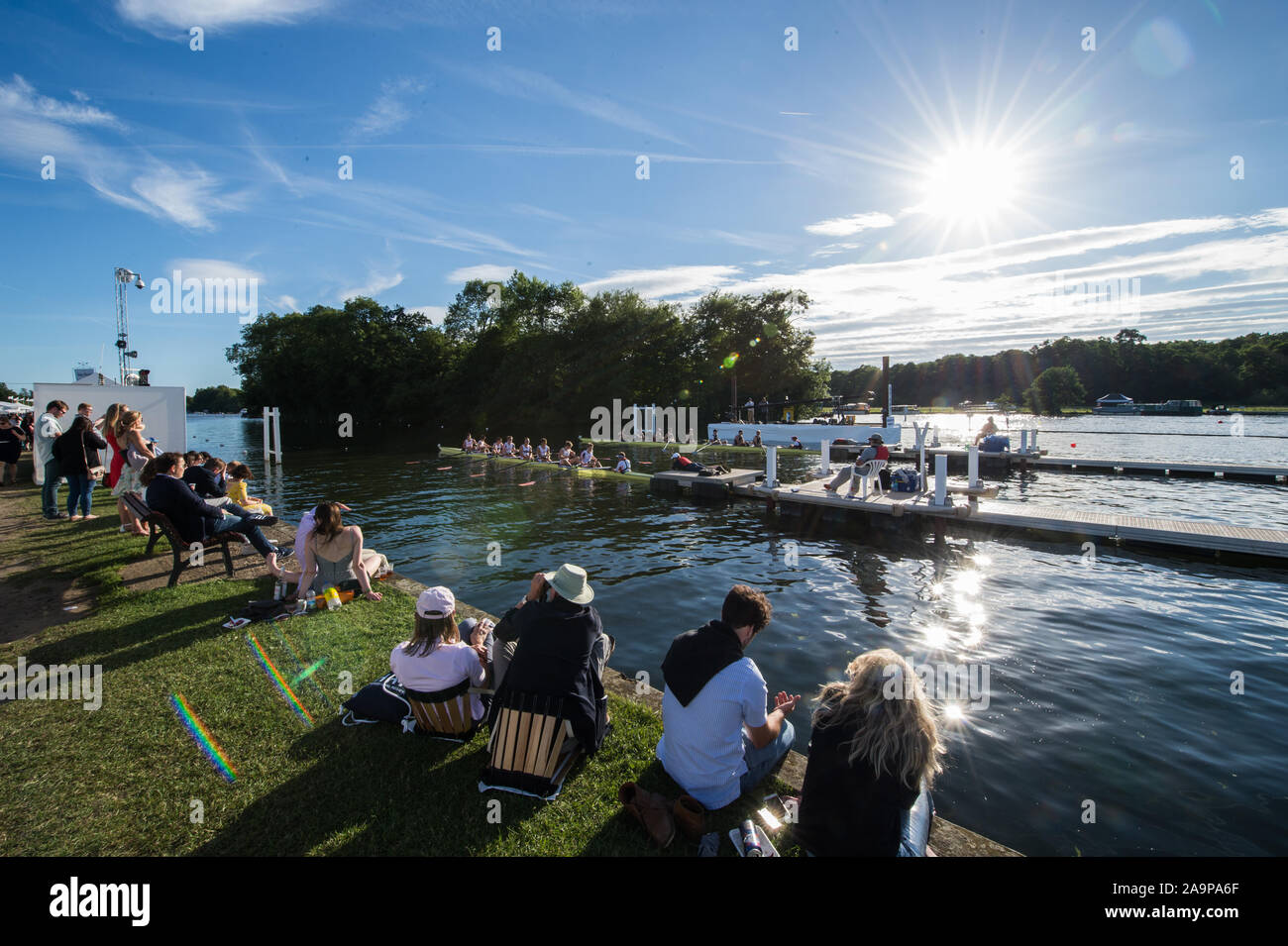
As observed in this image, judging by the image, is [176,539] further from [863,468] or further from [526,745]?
[863,468]

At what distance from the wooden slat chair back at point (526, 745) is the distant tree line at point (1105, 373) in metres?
150

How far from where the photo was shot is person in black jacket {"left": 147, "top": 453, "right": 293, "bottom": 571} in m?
8.38

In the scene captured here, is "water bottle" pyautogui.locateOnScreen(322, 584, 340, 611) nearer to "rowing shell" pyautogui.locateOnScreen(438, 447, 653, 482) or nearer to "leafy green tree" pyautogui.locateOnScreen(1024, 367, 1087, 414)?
"rowing shell" pyautogui.locateOnScreen(438, 447, 653, 482)

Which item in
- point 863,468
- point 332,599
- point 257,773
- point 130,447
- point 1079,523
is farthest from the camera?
point 863,468

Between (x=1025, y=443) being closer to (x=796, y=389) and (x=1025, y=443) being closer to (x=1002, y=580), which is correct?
(x=1002, y=580)

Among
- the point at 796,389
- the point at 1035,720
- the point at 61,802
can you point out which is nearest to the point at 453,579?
the point at 61,802

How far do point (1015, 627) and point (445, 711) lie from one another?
9155 millimetres

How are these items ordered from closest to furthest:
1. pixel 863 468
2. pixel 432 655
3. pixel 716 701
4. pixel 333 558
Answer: pixel 716 701, pixel 432 655, pixel 333 558, pixel 863 468

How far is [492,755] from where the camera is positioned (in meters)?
4.18

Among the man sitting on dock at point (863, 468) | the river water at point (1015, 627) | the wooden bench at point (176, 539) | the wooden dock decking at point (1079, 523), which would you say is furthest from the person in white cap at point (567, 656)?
the man sitting on dock at point (863, 468)

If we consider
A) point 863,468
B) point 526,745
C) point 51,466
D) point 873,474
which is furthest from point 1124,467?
point 51,466

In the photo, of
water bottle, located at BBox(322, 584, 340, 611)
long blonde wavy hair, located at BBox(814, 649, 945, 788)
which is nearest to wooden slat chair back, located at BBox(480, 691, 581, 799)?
long blonde wavy hair, located at BBox(814, 649, 945, 788)

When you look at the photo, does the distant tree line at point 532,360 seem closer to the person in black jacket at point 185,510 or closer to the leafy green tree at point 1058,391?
the person in black jacket at point 185,510

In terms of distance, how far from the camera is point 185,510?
8609mm
